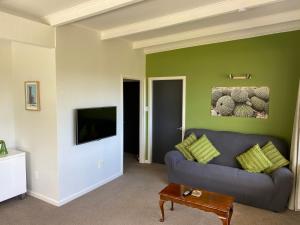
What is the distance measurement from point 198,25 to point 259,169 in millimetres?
2378

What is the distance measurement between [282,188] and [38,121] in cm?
354

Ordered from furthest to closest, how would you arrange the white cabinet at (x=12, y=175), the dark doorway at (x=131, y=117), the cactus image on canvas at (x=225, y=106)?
the dark doorway at (x=131, y=117), the cactus image on canvas at (x=225, y=106), the white cabinet at (x=12, y=175)

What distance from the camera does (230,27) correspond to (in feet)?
11.6

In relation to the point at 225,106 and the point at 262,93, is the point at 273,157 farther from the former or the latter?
the point at 225,106

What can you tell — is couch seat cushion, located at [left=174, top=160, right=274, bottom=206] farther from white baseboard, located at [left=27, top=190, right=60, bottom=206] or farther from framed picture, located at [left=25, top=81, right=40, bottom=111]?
framed picture, located at [left=25, top=81, right=40, bottom=111]

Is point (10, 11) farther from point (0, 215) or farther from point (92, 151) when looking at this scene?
point (0, 215)

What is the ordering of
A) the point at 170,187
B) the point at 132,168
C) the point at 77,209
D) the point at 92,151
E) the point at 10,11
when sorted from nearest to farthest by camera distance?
1. the point at 10,11
2. the point at 170,187
3. the point at 77,209
4. the point at 92,151
5. the point at 132,168

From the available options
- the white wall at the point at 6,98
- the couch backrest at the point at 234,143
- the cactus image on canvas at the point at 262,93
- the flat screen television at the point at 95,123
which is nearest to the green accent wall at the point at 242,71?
the cactus image on canvas at the point at 262,93

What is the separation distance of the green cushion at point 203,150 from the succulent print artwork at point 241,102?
66 cm

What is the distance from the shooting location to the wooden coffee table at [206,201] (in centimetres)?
243

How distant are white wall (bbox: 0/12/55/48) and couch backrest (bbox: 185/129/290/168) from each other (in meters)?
3.06

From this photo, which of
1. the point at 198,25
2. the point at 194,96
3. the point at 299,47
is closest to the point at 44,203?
the point at 194,96

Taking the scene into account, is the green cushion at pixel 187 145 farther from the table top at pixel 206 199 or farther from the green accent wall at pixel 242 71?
the table top at pixel 206 199

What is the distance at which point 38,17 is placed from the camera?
9.99 ft
